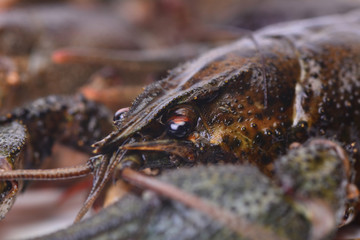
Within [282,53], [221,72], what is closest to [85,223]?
[221,72]

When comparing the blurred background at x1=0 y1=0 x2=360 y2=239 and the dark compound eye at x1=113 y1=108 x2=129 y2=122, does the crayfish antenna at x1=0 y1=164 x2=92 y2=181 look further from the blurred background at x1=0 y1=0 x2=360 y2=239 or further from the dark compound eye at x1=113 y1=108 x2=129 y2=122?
the blurred background at x1=0 y1=0 x2=360 y2=239

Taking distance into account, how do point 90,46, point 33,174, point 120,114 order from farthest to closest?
1. point 90,46
2. point 120,114
3. point 33,174

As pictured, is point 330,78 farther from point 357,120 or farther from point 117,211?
point 117,211

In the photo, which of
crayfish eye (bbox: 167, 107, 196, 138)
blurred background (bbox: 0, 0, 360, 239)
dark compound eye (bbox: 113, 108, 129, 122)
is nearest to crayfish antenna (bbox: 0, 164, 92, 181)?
dark compound eye (bbox: 113, 108, 129, 122)

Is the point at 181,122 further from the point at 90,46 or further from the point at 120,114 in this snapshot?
the point at 90,46

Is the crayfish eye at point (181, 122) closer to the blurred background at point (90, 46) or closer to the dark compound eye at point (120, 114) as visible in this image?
the dark compound eye at point (120, 114)

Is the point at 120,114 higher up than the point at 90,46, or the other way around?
the point at 120,114

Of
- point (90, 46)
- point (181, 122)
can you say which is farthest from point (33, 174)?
point (90, 46)
